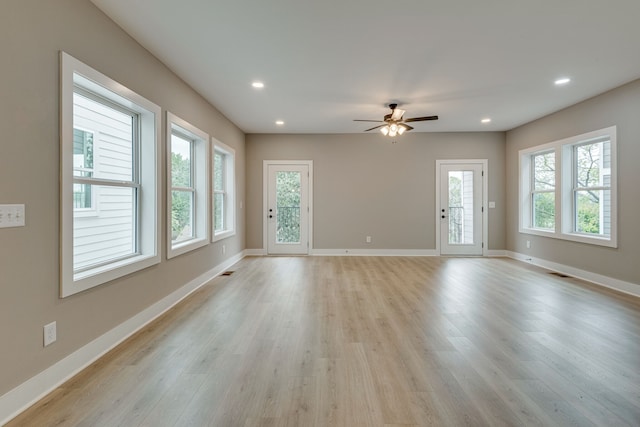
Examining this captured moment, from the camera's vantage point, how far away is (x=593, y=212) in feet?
15.9

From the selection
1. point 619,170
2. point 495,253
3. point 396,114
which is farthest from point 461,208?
point 396,114

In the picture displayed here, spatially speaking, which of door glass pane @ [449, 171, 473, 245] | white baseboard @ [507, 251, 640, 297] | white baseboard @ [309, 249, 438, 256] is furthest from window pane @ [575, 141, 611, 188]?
white baseboard @ [309, 249, 438, 256]

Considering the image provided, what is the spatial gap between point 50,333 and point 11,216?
0.79 meters

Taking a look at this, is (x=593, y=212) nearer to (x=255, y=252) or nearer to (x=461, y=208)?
(x=461, y=208)

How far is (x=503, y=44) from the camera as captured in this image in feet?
9.86

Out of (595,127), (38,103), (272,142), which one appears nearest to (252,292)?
(38,103)

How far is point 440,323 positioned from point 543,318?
44.5 inches

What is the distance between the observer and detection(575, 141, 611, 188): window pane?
4594 millimetres

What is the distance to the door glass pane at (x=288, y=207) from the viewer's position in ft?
23.0

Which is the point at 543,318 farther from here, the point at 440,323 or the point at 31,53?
the point at 31,53

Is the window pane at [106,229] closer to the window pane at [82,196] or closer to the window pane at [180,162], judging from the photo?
the window pane at [82,196]

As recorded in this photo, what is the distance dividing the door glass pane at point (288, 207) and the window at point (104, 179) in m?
3.86

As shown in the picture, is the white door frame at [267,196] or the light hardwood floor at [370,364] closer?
the light hardwood floor at [370,364]

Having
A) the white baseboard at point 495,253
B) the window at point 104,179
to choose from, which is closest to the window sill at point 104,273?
the window at point 104,179
